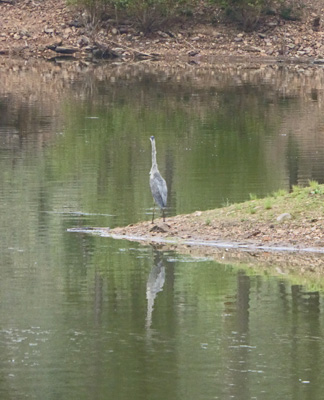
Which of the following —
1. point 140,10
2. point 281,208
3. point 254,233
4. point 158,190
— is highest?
point 140,10

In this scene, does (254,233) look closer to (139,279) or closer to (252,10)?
(139,279)

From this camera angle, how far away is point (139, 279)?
15.6 meters

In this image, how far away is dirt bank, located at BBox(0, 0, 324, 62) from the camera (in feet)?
247

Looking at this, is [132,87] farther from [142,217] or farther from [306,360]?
[306,360]

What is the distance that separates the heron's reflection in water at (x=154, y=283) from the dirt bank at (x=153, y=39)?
57.8 metres

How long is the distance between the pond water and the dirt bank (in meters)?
35.1

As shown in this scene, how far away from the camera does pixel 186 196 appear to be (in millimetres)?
23109

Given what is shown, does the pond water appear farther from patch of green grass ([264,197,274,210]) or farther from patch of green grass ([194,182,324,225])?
patch of green grass ([264,197,274,210])

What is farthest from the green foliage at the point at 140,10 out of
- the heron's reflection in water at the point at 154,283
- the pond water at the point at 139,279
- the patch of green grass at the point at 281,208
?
the heron's reflection in water at the point at 154,283

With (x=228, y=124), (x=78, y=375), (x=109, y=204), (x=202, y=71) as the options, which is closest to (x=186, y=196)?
(x=109, y=204)

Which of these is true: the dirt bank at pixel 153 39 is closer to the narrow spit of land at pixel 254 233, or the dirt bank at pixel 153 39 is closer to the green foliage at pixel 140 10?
the green foliage at pixel 140 10

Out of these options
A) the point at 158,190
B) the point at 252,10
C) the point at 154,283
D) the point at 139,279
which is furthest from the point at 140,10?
the point at 154,283

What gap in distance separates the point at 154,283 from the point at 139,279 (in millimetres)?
335

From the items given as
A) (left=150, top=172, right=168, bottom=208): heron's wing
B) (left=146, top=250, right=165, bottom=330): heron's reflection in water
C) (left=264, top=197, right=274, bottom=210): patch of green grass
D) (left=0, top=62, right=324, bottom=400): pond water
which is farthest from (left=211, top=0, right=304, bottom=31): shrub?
(left=146, top=250, right=165, bottom=330): heron's reflection in water
